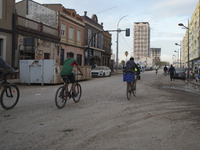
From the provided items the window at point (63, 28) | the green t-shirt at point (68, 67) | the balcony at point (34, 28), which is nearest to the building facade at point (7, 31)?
the balcony at point (34, 28)

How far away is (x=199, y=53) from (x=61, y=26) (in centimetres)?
3199

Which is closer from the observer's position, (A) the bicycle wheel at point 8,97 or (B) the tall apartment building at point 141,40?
(A) the bicycle wheel at point 8,97

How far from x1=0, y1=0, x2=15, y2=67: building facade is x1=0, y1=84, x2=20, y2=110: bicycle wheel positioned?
11.8 metres

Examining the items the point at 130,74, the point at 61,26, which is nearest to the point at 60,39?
the point at 61,26

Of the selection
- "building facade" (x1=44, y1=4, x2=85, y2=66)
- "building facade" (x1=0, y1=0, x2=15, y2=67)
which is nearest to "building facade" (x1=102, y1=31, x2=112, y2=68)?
"building facade" (x1=44, y1=4, x2=85, y2=66)

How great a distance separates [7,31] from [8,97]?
12.8 meters

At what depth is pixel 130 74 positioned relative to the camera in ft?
30.1

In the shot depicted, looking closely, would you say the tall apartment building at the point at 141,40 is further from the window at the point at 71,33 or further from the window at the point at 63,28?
the window at the point at 63,28

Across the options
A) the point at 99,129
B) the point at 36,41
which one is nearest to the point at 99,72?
the point at 36,41

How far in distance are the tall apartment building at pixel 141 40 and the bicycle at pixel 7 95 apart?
165 meters

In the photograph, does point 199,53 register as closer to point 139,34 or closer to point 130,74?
point 130,74

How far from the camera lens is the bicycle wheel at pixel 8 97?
250 inches

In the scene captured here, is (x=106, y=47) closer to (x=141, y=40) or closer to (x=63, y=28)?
(x=63, y=28)

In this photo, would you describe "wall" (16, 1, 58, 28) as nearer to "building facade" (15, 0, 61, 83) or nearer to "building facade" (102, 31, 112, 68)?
"building facade" (15, 0, 61, 83)
